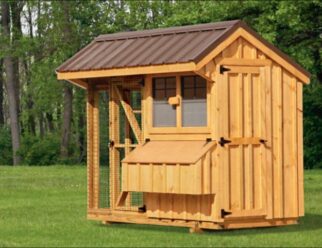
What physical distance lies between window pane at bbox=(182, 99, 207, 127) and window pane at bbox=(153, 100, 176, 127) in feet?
0.81

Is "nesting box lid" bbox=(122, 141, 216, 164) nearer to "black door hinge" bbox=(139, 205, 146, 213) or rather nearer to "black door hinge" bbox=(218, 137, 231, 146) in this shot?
"black door hinge" bbox=(218, 137, 231, 146)

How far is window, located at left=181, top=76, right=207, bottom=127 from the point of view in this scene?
17.7 metres

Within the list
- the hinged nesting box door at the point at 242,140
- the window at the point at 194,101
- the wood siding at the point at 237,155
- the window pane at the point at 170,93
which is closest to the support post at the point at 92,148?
the wood siding at the point at 237,155

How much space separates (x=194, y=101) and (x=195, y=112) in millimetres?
164

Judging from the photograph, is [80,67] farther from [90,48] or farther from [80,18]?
[80,18]

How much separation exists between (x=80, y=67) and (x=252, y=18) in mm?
23152

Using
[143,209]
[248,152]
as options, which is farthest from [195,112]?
[143,209]

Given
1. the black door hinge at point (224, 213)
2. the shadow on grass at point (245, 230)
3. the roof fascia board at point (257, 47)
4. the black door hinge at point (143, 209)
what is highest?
the roof fascia board at point (257, 47)

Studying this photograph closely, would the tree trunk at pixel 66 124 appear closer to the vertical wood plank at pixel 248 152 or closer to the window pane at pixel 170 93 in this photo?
the window pane at pixel 170 93

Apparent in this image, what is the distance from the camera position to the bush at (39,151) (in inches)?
2008

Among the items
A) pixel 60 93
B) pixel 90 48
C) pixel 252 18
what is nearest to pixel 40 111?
pixel 60 93

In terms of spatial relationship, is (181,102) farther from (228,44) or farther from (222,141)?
(228,44)

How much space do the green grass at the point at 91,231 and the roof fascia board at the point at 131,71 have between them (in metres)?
2.41

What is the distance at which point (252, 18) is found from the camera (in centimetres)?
4159
